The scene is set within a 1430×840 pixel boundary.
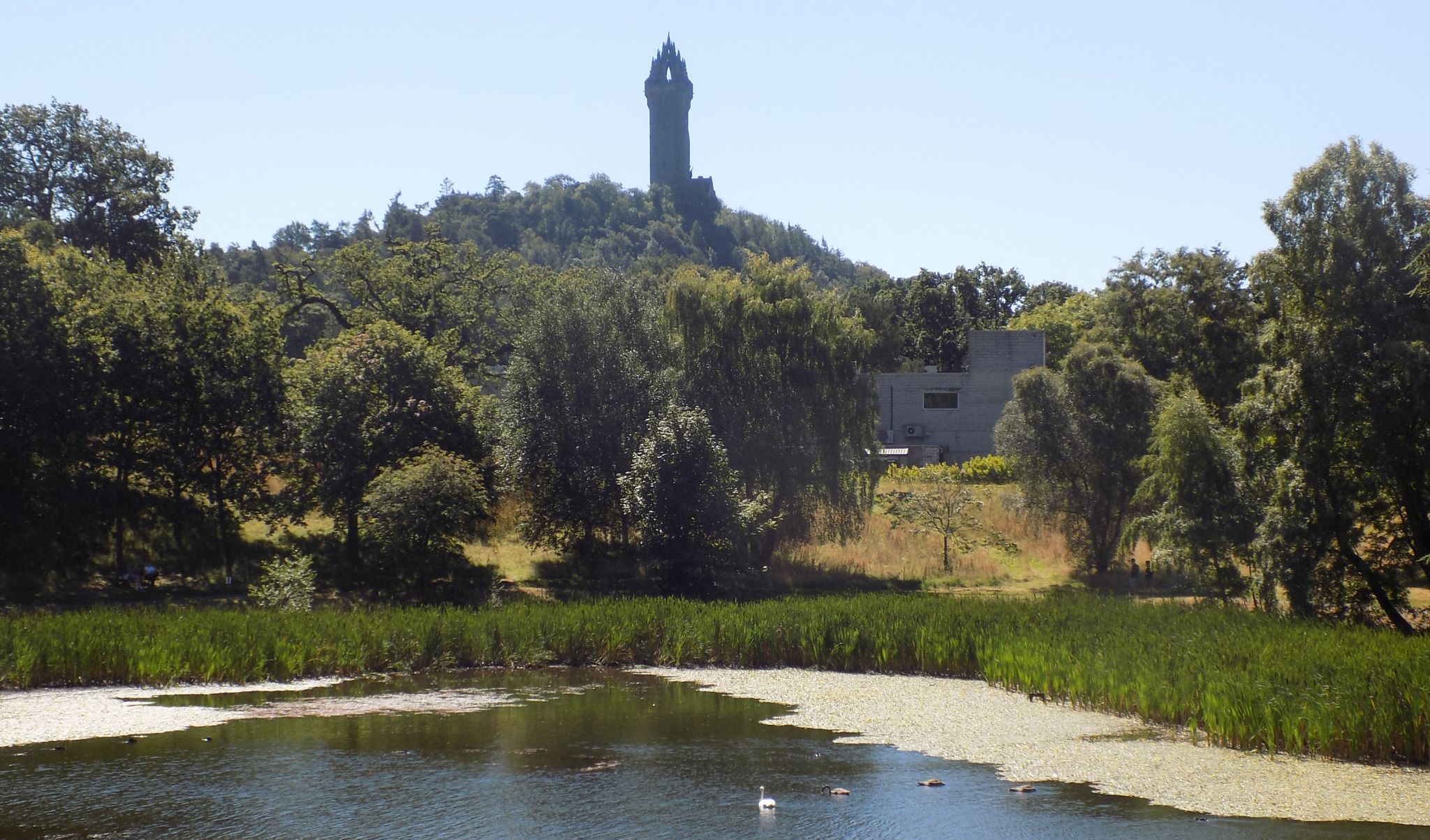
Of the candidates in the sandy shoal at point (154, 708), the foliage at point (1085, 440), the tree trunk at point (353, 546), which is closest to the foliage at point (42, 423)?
the tree trunk at point (353, 546)

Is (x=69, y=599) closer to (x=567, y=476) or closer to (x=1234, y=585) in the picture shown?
(x=567, y=476)

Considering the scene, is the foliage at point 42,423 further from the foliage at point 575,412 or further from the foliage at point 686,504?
the foliage at point 686,504

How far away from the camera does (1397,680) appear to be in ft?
53.5

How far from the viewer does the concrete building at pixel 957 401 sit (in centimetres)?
6612

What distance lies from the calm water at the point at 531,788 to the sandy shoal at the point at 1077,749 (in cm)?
50

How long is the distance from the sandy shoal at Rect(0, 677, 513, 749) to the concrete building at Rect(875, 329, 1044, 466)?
4491cm

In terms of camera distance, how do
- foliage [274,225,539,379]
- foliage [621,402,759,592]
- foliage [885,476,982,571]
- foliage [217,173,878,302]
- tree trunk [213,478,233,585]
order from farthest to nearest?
foliage [217,173,878,302]
foliage [274,225,539,379]
foliage [885,476,982,571]
tree trunk [213,478,233,585]
foliage [621,402,759,592]

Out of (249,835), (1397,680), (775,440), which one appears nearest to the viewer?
(249,835)

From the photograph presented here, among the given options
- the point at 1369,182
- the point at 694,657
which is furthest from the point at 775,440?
the point at 1369,182

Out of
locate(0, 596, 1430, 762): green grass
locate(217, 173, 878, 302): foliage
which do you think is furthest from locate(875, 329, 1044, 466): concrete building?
locate(217, 173, 878, 302): foliage

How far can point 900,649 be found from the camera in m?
25.3

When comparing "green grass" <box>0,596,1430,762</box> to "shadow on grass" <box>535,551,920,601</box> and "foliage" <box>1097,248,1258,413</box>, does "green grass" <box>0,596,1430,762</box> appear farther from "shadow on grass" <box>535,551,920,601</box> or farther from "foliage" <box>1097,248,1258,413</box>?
"foliage" <box>1097,248,1258,413</box>

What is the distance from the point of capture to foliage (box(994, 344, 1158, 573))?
40781 millimetres

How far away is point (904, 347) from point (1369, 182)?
2714 inches
